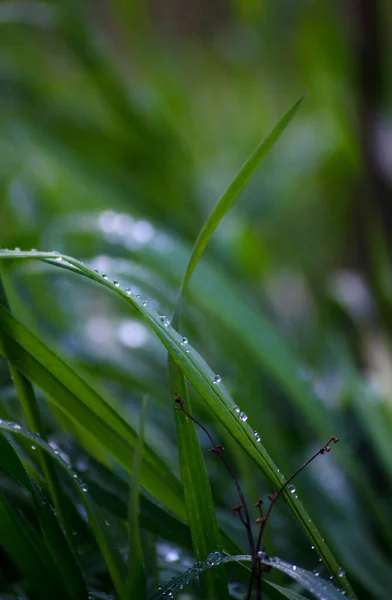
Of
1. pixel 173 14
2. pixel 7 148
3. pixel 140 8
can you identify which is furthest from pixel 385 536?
pixel 173 14

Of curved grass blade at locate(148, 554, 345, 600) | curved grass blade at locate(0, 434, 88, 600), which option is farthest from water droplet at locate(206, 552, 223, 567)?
curved grass blade at locate(0, 434, 88, 600)

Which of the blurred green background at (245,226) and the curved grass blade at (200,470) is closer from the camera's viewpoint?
the curved grass blade at (200,470)

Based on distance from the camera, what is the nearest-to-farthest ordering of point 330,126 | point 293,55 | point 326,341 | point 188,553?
point 188,553, point 326,341, point 330,126, point 293,55

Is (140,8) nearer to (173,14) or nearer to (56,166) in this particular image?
(56,166)

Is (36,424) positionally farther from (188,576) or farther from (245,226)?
(245,226)

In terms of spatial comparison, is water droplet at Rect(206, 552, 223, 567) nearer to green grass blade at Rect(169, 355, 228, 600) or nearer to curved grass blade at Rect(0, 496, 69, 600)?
green grass blade at Rect(169, 355, 228, 600)

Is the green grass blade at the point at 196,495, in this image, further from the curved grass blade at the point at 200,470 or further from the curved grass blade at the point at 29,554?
the curved grass blade at the point at 29,554

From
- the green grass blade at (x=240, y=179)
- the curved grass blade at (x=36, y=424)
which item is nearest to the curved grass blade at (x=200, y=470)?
the green grass blade at (x=240, y=179)
